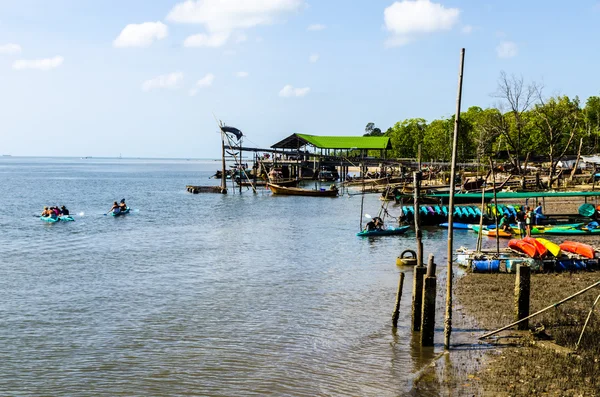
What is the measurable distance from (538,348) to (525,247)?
34.9 ft

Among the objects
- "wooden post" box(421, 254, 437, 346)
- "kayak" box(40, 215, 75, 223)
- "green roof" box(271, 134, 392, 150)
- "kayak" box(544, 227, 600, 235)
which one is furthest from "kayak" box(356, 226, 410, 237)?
"green roof" box(271, 134, 392, 150)

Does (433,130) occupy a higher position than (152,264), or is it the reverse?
(433,130)

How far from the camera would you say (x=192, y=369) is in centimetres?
1589

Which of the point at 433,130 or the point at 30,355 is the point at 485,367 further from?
the point at 433,130

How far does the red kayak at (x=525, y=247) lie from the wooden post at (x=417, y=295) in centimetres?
927

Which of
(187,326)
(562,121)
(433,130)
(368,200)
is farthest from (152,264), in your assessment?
(433,130)

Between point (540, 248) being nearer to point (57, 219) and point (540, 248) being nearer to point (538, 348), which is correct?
point (538, 348)

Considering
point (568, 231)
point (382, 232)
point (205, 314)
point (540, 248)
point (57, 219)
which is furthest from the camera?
point (57, 219)

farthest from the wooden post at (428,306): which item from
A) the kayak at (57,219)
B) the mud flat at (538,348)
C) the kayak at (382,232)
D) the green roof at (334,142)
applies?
the green roof at (334,142)

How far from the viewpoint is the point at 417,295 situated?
16688 millimetres

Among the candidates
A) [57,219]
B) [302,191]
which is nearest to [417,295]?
[57,219]

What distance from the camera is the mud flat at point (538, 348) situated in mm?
12945

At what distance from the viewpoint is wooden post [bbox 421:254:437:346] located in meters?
15.5

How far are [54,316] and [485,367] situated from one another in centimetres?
1447
